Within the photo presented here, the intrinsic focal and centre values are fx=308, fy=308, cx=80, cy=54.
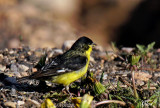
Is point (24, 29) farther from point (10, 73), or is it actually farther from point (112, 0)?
point (10, 73)

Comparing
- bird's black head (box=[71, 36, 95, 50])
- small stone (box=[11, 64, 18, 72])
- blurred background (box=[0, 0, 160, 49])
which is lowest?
small stone (box=[11, 64, 18, 72])

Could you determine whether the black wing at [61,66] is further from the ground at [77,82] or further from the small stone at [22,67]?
the small stone at [22,67]

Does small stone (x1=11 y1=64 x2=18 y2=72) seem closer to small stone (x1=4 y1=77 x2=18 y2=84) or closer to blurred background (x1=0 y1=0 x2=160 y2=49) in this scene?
small stone (x1=4 y1=77 x2=18 y2=84)

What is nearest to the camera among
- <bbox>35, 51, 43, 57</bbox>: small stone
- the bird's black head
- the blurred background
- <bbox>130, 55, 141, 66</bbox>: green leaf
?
<bbox>130, 55, 141, 66</bbox>: green leaf

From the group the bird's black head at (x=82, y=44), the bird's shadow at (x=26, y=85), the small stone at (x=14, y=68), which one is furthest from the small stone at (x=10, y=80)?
the bird's black head at (x=82, y=44)

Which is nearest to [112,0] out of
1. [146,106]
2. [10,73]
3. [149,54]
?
[149,54]

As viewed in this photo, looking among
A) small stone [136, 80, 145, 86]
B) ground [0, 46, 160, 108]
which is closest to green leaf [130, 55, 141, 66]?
ground [0, 46, 160, 108]
